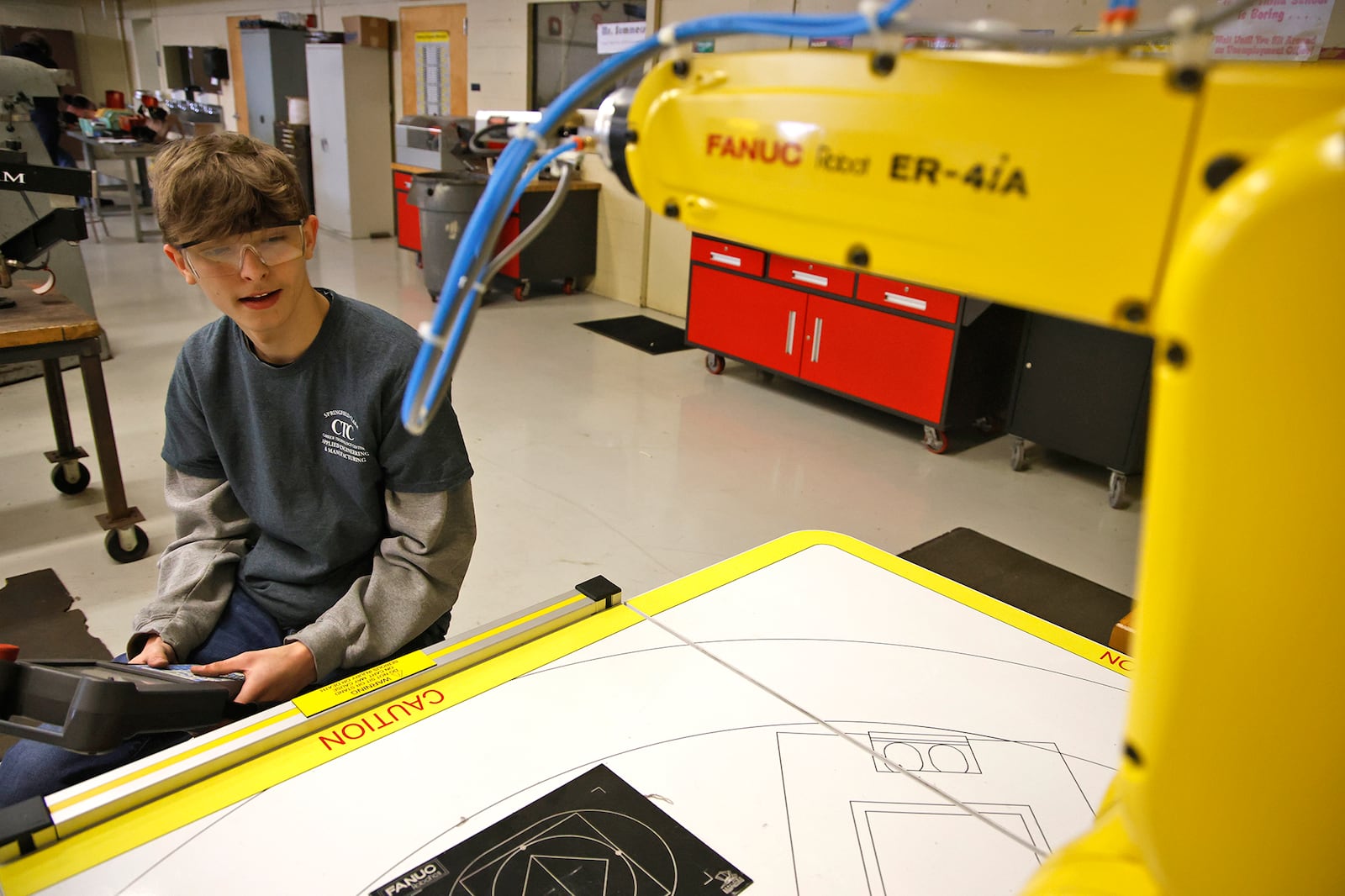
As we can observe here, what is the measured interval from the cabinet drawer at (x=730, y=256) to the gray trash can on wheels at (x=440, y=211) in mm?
1640

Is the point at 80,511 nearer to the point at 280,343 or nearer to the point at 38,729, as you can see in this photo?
the point at 280,343

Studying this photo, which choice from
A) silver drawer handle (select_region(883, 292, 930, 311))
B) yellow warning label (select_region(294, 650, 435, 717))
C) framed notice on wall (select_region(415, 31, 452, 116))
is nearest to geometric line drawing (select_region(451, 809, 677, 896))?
yellow warning label (select_region(294, 650, 435, 717))

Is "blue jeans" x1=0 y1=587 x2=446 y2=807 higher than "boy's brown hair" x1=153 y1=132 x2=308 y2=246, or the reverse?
"boy's brown hair" x1=153 y1=132 x2=308 y2=246

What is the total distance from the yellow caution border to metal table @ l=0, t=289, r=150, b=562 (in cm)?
187

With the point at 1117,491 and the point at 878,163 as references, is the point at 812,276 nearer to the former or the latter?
the point at 1117,491

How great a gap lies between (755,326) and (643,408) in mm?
714

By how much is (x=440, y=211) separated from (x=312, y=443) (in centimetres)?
448

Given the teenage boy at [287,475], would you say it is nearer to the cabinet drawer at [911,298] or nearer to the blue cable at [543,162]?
the blue cable at [543,162]

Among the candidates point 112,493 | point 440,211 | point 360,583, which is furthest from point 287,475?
point 440,211

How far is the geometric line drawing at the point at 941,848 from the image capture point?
87 cm

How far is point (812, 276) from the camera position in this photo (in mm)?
3965

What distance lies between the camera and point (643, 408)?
4.03 m

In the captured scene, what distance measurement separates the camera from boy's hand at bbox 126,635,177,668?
1.19 meters

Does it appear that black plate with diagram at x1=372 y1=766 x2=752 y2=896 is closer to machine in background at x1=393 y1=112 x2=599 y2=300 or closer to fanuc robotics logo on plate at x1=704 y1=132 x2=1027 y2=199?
fanuc robotics logo on plate at x1=704 y1=132 x2=1027 y2=199
